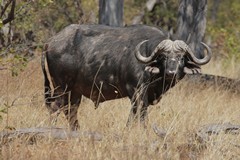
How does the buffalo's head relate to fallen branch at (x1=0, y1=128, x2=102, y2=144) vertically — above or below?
above

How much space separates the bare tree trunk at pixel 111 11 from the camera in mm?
10719

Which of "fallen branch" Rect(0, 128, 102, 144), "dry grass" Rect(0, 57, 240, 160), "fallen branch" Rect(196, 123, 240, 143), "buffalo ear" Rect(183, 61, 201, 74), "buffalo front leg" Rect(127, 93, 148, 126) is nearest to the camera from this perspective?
"dry grass" Rect(0, 57, 240, 160)

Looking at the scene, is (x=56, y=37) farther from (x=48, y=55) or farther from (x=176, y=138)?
(x=176, y=138)

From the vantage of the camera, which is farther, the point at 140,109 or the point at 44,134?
the point at 140,109

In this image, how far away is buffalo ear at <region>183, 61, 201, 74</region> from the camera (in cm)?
650

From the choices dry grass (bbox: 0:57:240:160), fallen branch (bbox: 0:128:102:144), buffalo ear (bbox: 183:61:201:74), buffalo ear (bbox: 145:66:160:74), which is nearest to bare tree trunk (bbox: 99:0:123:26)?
dry grass (bbox: 0:57:240:160)

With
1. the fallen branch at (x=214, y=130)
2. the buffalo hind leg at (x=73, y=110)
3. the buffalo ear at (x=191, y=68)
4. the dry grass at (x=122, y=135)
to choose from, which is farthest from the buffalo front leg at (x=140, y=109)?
the fallen branch at (x=214, y=130)

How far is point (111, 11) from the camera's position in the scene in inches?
423

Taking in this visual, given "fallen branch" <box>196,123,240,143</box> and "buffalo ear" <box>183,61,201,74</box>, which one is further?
"buffalo ear" <box>183,61,201,74</box>

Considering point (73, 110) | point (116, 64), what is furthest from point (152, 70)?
point (73, 110)

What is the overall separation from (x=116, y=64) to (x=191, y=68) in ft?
3.01

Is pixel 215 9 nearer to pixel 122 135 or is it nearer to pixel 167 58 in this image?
pixel 167 58

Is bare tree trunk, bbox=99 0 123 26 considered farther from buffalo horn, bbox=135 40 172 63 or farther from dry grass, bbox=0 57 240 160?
buffalo horn, bbox=135 40 172 63

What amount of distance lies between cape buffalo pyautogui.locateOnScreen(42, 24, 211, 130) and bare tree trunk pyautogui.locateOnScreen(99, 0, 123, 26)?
323 centimetres
